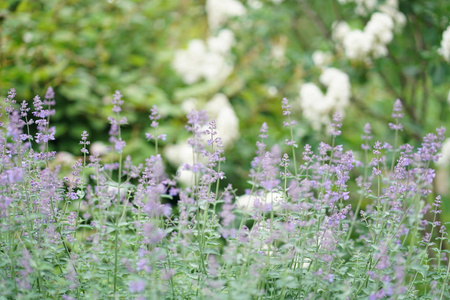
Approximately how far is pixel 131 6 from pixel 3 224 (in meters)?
3.35

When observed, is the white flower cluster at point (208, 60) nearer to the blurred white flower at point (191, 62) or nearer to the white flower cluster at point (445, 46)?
the blurred white flower at point (191, 62)

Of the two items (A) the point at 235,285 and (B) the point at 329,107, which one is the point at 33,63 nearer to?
(B) the point at 329,107

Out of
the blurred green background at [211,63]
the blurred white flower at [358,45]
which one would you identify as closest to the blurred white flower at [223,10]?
the blurred green background at [211,63]

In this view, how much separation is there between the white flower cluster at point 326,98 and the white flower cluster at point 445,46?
2.08 ft

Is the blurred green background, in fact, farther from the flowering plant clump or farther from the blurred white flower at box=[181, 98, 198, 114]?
the flowering plant clump

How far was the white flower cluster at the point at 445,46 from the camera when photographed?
3258mm

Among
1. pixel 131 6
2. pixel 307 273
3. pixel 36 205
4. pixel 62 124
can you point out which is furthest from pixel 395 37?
pixel 36 205

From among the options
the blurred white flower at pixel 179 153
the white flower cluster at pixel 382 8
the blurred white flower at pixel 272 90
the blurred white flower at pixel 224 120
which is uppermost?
the white flower cluster at pixel 382 8

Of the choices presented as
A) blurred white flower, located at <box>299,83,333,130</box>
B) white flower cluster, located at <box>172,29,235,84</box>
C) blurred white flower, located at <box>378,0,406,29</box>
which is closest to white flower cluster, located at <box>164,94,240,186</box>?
white flower cluster, located at <box>172,29,235,84</box>

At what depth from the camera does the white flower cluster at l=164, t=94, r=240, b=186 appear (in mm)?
3814

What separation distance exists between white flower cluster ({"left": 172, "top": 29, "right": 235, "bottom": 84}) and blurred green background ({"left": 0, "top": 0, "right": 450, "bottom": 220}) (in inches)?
2.0

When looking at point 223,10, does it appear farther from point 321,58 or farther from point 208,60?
point 321,58

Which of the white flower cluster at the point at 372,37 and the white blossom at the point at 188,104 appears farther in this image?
the white blossom at the point at 188,104

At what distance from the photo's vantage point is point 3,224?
5.16 ft
